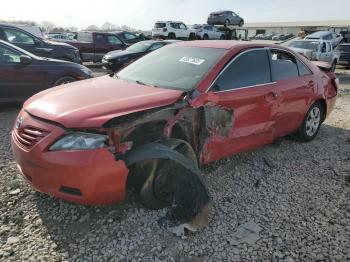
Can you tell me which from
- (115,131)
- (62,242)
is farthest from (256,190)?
(62,242)

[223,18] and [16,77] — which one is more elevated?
[223,18]

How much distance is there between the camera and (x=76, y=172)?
9.70 feet

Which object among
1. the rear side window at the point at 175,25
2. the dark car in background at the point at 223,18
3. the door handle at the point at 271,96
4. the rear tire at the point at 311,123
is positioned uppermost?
the dark car in background at the point at 223,18

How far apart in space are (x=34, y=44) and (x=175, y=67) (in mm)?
8033

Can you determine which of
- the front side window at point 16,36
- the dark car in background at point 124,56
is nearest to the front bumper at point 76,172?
the front side window at point 16,36

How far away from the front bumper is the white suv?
26545 mm

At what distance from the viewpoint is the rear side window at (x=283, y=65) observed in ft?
15.9

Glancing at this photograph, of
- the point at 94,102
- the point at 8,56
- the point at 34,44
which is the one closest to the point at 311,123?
the point at 94,102

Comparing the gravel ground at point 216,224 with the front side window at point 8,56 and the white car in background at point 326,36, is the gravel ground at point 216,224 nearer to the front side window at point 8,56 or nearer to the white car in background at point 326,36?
the front side window at point 8,56

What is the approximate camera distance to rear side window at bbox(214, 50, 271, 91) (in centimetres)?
409

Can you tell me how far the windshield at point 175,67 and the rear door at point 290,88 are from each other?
39.8 inches

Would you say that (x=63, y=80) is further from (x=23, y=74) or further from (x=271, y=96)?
(x=271, y=96)

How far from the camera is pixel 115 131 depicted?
10.1ft

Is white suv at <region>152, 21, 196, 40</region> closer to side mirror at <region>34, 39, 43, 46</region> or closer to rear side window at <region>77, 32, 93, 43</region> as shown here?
rear side window at <region>77, 32, 93, 43</region>
